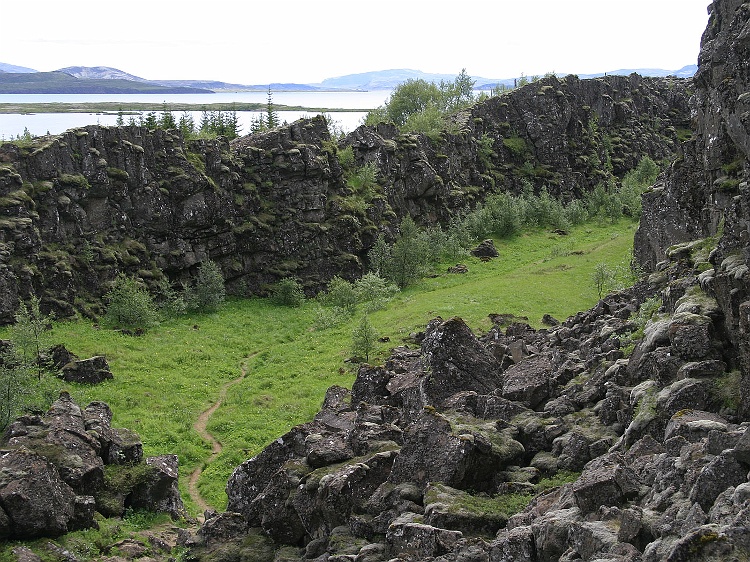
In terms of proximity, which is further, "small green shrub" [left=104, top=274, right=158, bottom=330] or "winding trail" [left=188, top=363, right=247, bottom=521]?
"small green shrub" [left=104, top=274, right=158, bottom=330]

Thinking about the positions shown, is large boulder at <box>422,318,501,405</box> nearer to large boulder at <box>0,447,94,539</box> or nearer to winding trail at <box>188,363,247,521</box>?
winding trail at <box>188,363,247,521</box>

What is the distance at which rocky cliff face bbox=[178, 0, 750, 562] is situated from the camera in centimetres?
1520

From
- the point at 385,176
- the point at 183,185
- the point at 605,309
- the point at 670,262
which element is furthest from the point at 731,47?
the point at 385,176

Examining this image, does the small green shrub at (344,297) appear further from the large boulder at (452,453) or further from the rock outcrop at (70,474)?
the large boulder at (452,453)

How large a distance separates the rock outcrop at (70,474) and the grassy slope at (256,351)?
390 centimetres

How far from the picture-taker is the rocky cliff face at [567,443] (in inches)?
599

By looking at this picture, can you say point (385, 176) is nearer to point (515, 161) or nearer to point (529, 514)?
point (515, 161)

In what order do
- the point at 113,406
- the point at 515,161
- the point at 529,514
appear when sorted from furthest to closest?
1. the point at 515,161
2. the point at 113,406
3. the point at 529,514

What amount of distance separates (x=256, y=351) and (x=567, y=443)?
42.5 m

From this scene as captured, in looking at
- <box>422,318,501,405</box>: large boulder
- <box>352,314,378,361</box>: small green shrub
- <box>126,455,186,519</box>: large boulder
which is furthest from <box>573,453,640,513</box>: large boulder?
<box>352,314,378,361</box>: small green shrub

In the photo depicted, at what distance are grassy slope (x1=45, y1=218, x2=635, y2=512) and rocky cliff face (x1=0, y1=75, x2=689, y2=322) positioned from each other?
20.1ft

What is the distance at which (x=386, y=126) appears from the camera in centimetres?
9825

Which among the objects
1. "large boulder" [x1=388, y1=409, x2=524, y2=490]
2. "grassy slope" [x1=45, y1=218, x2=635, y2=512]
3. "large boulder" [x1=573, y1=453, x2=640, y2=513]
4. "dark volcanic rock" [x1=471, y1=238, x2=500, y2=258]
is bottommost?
"grassy slope" [x1=45, y1=218, x2=635, y2=512]

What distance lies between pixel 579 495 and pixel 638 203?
323ft
